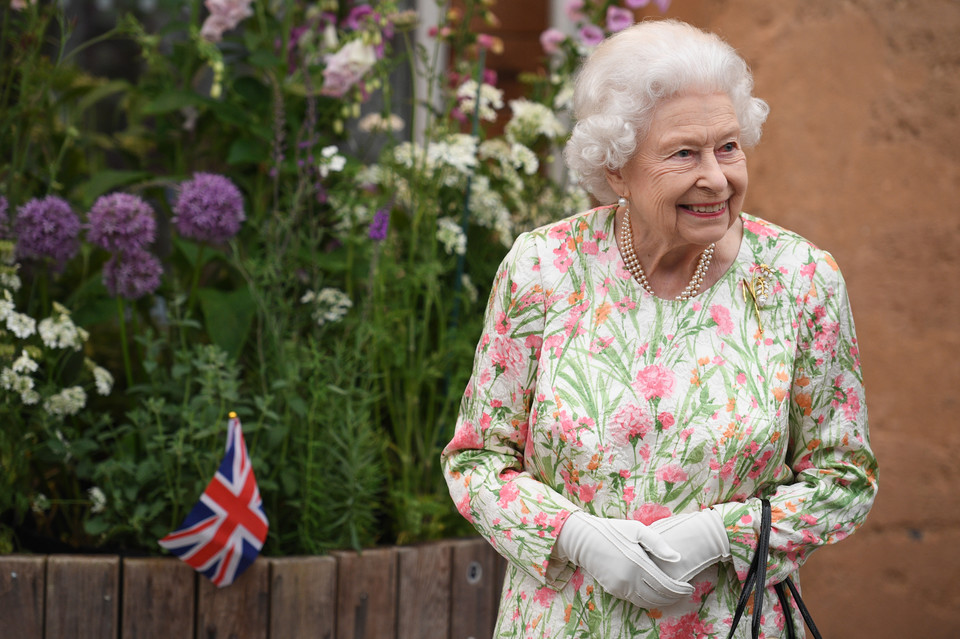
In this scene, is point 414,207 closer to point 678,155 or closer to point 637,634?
point 678,155

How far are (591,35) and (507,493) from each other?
1.84 metres

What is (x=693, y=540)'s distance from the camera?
4.50 feet

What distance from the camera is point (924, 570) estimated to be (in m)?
2.48

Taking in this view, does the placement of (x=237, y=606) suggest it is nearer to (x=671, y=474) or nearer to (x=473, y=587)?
(x=473, y=587)

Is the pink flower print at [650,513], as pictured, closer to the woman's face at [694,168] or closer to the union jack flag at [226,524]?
the woman's face at [694,168]

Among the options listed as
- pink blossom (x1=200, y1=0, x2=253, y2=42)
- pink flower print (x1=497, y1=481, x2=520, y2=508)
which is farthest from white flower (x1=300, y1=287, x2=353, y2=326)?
pink flower print (x1=497, y1=481, x2=520, y2=508)

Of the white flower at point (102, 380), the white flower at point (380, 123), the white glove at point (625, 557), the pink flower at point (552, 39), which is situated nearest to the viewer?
the white glove at point (625, 557)

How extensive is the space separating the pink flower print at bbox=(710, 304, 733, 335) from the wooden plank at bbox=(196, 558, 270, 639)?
128 cm

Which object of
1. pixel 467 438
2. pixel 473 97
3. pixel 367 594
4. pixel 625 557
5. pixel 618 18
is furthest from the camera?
pixel 618 18

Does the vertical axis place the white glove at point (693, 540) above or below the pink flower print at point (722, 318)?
below

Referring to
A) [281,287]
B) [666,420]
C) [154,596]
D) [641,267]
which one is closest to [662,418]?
[666,420]

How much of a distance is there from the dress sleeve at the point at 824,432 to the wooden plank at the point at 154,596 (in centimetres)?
134

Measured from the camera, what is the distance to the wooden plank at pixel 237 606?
2.19 meters

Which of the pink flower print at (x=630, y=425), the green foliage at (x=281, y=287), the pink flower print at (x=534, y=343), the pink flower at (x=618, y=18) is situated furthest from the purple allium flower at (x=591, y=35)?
the pink flower print at (x=630, y=425)
